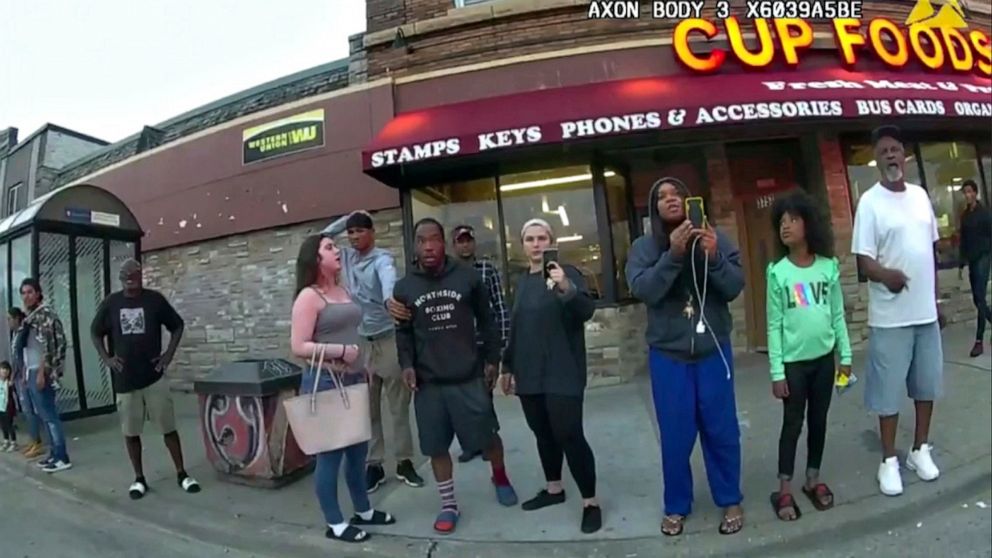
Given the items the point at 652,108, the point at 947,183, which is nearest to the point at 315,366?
the point at 652,108

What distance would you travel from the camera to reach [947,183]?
28.6 feet

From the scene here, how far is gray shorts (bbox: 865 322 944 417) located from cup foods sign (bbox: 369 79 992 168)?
3402mm

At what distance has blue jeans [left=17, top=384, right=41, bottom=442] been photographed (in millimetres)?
5754

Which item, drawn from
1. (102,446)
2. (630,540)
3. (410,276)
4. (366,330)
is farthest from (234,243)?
(630,540)

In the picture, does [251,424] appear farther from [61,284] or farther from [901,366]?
[61,284]

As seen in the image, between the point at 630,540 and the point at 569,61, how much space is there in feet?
19.0

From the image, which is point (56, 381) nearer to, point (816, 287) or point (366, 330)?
point (366, 330)

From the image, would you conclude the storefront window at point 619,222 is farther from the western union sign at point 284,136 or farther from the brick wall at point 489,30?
the western union sign at point 284,136

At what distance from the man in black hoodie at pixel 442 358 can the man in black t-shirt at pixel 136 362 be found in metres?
2.06

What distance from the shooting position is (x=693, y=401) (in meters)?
3.15

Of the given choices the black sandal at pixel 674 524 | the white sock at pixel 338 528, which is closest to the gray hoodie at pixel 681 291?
the black sandal at pixel 674 524

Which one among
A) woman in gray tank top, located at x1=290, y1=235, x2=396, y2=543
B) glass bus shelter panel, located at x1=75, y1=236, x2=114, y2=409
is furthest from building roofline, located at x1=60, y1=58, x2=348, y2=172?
woman in gray tank top, located at x1=290, y1=235, x2=396, y2=543

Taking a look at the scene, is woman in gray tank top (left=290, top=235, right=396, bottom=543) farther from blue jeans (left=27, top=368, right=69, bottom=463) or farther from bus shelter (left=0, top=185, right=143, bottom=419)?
bus shelter (left=0, top=185, right=143, bottom=419)

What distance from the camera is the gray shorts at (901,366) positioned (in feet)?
11.5
